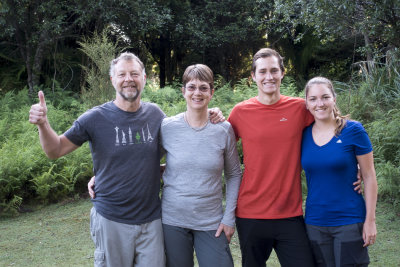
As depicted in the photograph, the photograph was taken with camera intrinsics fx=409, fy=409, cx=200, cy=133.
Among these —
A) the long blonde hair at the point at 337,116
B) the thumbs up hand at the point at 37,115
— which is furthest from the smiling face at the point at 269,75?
the thumbs up hand at the point at 37,115

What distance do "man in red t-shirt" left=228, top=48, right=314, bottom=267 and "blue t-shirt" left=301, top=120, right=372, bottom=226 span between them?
0.62 ft

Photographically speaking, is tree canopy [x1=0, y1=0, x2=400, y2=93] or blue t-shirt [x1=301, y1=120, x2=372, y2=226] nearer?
blue t-shirt [x1=301, y1=120, x2=372, y2=226]

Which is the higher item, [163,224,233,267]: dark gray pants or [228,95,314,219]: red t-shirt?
[228,95,314,219]: red t-shirt

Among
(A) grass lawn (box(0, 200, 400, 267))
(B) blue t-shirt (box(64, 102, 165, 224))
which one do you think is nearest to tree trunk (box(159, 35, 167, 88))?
(A) grass lawn (box(0, 200, 400, 267))

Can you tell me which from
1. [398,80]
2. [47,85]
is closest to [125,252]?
[398,80]

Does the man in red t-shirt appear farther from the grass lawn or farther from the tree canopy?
the tree canopy

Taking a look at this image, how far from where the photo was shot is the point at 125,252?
2949 mm

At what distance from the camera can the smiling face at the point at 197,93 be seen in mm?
2934

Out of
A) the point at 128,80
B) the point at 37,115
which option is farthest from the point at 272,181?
the point at 37,115

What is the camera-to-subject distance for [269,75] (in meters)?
3.06

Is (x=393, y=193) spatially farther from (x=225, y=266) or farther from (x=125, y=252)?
(x=125, y=252)

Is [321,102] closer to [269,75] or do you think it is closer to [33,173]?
[269,75]

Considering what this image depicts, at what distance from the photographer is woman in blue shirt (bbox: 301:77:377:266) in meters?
2.75

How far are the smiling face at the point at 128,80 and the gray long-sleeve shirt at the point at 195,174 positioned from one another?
1.20ft
